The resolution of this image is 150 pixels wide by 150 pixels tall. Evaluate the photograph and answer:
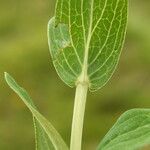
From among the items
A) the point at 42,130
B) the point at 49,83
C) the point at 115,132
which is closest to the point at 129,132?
the point at 115,132

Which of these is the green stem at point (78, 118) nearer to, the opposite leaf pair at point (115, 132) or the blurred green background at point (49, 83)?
the opposite leaf pair at point (115, 132)

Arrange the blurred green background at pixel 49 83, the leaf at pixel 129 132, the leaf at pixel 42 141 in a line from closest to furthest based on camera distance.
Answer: the leaf at pixel 129 132
the leaf at pixel 42 141
the blurred green background at pixel 49 83

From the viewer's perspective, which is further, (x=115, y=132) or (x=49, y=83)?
(x=49, y=83)

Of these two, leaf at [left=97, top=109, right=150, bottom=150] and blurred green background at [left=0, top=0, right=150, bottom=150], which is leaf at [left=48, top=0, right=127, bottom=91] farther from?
blurred green background at [left=0, top=0, right=150, bottom=150]

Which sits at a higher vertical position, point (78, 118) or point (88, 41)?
point (88, 41)

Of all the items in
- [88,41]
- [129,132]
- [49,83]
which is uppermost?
[49,83]

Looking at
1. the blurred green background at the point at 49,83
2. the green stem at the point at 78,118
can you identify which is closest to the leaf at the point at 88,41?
the green stem at the point at 78,118

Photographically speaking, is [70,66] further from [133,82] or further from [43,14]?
[43,14]

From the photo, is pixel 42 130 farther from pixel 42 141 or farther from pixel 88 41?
pixel 88 41
